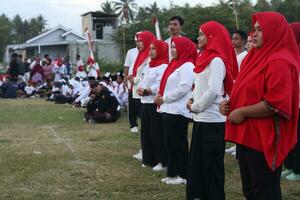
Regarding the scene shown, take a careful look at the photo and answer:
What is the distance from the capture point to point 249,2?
4919cm

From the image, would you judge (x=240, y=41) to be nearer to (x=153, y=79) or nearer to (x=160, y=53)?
(x=160, y=53)

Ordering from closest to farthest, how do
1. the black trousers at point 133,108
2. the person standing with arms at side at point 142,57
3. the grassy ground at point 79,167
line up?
the grassy ground at point 79,167
the person standing with arms at side at point 142,57
the black trousers at point 133,108

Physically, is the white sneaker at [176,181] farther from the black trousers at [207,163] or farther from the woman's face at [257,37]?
the woman's face at [257,37]

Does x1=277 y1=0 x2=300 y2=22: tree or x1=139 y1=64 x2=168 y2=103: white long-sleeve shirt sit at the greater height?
x1=277 y1=0 x2=300 y2=22: tree

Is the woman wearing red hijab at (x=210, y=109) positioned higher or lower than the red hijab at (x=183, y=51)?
lower

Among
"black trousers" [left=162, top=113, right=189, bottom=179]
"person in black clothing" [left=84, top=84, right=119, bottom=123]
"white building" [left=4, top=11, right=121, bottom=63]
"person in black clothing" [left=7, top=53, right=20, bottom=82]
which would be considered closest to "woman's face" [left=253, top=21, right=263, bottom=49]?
"black trousers" [left=162, top=113, right=189, bottom=179]

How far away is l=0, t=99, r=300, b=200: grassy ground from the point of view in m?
5.41

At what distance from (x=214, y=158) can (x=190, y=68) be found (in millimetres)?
1165

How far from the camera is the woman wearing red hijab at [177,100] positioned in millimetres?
5281

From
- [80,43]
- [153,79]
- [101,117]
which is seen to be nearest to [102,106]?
[101,117]

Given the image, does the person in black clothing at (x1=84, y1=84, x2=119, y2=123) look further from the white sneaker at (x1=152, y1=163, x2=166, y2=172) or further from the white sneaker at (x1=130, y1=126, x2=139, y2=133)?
the white sneaker at (x1=152, y1=163, x2=166, y2=172)

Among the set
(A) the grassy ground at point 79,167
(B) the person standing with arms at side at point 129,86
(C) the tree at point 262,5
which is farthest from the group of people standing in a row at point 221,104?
(C) the tree at point 262,5

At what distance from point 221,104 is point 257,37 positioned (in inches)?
21.2

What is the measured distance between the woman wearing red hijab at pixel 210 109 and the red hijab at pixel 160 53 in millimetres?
1758
